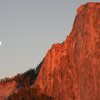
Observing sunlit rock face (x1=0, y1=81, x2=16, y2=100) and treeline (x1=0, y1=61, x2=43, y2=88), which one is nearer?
sunlit rock face (x1=0, y1=81, x2=16, y2=100)

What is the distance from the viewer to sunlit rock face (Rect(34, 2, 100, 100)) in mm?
28872

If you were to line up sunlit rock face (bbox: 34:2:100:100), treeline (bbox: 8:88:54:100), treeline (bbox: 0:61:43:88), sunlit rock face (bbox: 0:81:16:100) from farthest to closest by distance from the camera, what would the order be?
treeline (bbox: 0:61:43:88) < sunlit rock face (bbox: 0:81:16:100) < treeline (bbox: 8:88:54:100) < sunlit rock face (bbox: 34:2:100:100)

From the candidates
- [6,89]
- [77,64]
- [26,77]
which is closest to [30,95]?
[77,64]

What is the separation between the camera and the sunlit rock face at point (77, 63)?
94.7 ft

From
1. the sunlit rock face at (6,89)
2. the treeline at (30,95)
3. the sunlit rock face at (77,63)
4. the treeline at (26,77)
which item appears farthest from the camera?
the treeline at (26,77)

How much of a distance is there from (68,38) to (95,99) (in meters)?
7.35

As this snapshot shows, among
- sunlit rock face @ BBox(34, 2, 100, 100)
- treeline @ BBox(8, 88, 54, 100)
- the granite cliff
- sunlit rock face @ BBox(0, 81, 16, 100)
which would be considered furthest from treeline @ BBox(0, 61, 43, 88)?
treeline @ BBox(8, 88, 54, 100)

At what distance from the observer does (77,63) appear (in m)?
30.5

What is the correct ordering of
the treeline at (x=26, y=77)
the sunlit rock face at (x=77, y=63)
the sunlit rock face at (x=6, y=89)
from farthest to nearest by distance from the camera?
the treeline at (x=26, y=77)
the sunlit rock face at (x=6, y=89)
the sunlit rock face at (x=77, y=63)

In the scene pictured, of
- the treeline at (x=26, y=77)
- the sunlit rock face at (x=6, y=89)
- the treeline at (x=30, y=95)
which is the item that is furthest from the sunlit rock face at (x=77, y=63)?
the sunlit rock face at (x=6, y=89)

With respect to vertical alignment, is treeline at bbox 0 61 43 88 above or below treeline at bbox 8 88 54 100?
above

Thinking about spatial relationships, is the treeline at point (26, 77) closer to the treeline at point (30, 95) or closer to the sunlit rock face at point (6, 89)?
the sunlit rock face at point (6, 89)

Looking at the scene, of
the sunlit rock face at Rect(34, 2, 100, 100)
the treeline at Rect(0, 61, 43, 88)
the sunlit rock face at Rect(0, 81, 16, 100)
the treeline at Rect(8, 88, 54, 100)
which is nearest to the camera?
the sunlit rock face at Rect(34, 2, 100, 100)

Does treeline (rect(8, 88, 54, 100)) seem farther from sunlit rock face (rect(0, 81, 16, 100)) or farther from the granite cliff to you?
sunlit rock face (rect(0, 81, 16, 100))
